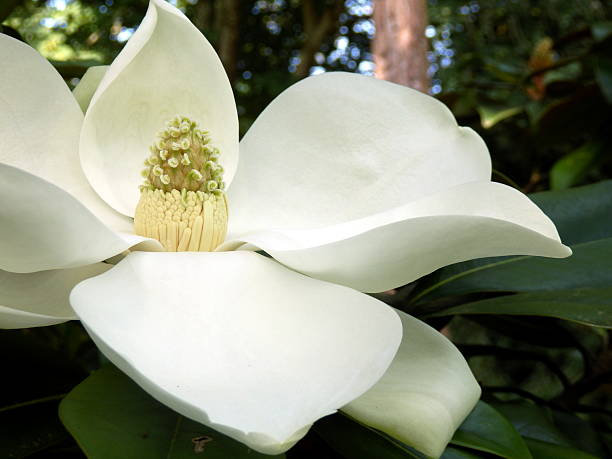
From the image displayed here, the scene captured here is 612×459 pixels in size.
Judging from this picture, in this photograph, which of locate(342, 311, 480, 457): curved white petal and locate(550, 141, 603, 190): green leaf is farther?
locate(550, 141, 603, 190): green leaf

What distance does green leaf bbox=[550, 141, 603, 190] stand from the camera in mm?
1548

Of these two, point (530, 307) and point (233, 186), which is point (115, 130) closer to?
point (233, 186)

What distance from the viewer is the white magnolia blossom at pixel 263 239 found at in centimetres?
41

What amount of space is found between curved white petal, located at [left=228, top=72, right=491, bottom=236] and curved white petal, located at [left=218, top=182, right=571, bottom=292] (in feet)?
0.43

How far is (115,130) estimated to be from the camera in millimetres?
651

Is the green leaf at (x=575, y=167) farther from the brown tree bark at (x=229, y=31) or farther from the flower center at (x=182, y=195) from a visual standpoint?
the brown tree bark at (x=229, y=31)

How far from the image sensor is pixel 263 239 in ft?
1.86

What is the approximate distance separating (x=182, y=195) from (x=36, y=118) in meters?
0.14

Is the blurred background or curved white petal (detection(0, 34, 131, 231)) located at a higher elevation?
curved white petal (detection(0, 34, 131, 231))

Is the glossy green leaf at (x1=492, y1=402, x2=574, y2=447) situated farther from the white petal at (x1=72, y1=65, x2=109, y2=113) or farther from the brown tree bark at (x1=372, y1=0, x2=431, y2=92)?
the brown tree bark at (x1=372, y1=0, x2=431, y2=92)

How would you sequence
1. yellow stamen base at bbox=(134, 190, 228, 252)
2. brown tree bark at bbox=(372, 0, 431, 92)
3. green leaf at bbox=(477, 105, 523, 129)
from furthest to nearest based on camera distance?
brown tree bark at bbox=(372, 0, 431, 92) → green leaf at bbox=(477, 105, 523, 129) → yellow stamen base at bbox=(134, 190, 228, 252)

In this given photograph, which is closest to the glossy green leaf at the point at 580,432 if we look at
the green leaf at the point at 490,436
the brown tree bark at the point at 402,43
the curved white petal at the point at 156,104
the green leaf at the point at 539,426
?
the green leaf at the point at 539,426

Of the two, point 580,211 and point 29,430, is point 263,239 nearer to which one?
point 29,430

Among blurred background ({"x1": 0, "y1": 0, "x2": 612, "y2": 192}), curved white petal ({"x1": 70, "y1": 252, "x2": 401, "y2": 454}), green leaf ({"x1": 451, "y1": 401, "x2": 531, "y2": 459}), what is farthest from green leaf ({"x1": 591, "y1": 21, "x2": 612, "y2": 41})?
curved white petal ({"x1": 70, "y1": 252, "x2": 401, "y2": 454})
